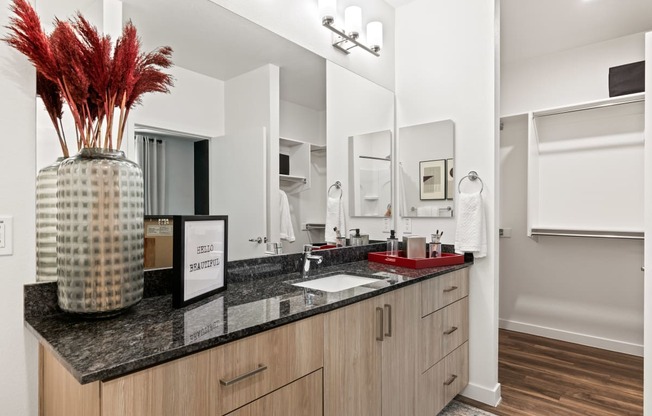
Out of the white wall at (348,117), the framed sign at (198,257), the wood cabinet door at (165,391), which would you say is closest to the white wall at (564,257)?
the white wall at (348,117)

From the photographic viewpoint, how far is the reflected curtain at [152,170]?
136 centimetres

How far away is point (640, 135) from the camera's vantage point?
2875 millimetres

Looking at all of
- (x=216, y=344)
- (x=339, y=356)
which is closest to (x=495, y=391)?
(x=339, y=356)

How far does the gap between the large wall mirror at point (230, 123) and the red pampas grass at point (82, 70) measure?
119 millimetres

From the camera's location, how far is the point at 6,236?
1.01 metres

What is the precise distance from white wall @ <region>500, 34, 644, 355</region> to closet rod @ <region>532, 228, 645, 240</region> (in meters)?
0.18

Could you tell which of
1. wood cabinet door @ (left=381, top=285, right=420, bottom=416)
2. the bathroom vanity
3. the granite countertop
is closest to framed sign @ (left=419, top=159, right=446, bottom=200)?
the bathroom vanity

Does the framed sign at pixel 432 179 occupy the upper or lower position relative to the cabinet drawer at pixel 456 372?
upper

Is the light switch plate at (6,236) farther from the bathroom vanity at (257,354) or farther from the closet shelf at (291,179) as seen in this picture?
the closet shelf at (291,179)

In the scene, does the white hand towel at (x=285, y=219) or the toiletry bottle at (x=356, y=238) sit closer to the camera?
the white hand towel at (x=285, y=219)

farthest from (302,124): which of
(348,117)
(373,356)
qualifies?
(373,356)

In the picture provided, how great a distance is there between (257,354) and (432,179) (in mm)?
1928

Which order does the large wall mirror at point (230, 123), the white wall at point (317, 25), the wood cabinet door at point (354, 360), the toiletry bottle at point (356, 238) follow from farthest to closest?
the toiletry bottle at point (356, 238) < the white wall at point (317, 25) < the large wall mirror at point (230, 123) < the wood cabinet door at point (354, 360)

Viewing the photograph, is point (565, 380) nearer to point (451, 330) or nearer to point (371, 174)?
point (451, 330)
